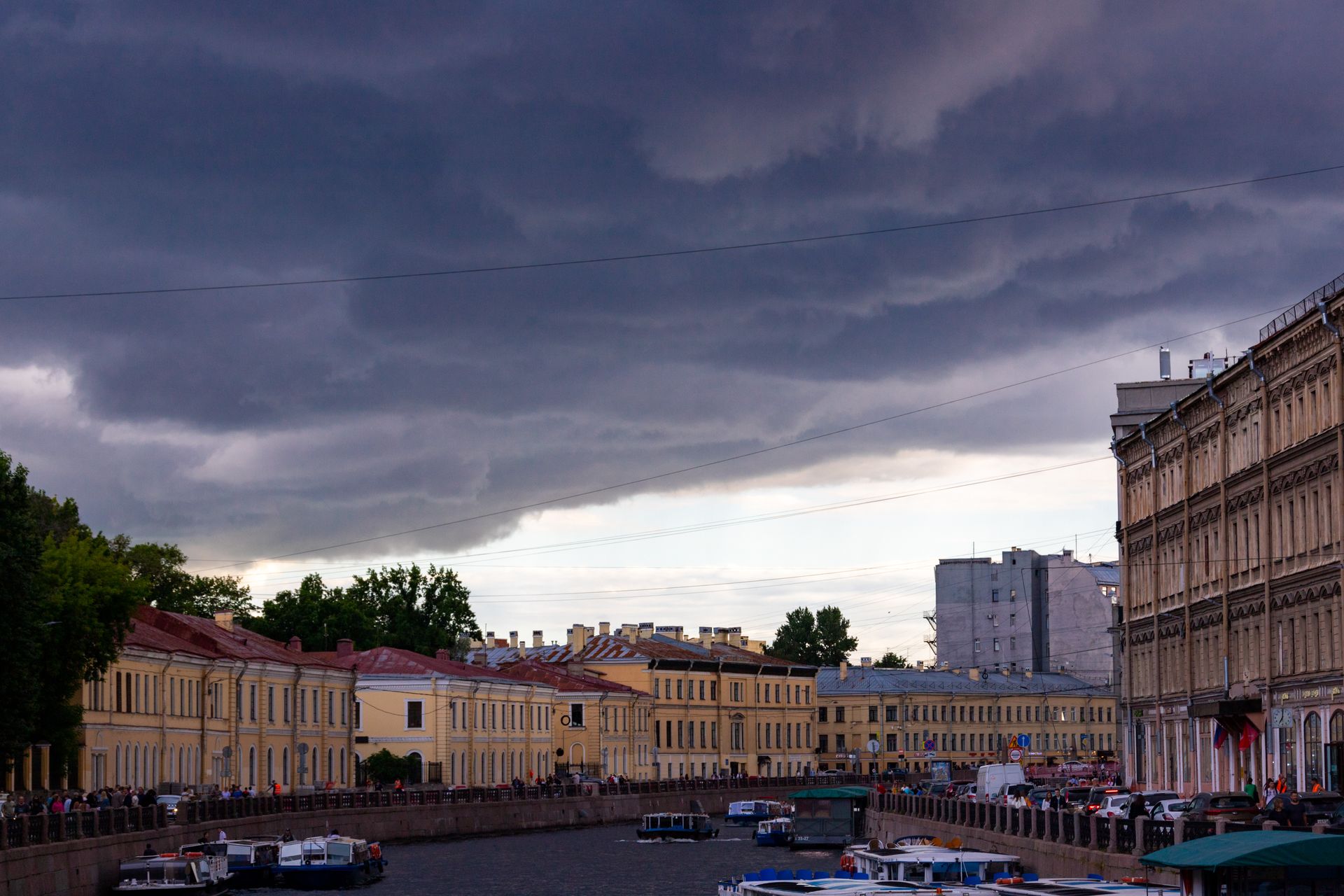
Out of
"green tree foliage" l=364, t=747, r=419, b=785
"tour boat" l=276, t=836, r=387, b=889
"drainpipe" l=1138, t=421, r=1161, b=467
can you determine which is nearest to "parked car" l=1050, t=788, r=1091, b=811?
"drainpipe" l=1138, t=421, r=1161, b=467

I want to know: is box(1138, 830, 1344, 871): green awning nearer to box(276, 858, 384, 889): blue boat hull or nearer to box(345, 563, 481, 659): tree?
box(276, 858, 384, 889): blue boat hull

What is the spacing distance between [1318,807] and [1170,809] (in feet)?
19.6

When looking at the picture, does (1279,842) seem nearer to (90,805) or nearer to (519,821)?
(90,805)

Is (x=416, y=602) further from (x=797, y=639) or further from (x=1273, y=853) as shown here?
(x=1273, y=853)

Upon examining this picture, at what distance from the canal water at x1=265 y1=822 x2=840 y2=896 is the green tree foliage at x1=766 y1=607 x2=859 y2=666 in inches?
3148

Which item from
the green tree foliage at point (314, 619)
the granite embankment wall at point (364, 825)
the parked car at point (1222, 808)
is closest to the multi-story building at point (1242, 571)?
the parked car at point (1222, 808)

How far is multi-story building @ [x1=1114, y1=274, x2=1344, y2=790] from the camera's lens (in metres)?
50.7

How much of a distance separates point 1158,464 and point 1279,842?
164 ft

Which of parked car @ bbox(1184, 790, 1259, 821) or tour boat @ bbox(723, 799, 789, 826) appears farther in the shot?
tour boat @ bbox(723, 799, 789, 826)

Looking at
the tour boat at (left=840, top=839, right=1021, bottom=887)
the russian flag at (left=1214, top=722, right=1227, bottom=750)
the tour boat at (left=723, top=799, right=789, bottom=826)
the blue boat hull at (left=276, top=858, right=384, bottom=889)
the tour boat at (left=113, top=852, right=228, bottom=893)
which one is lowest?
the tour boat at (left=723, top=799, right=789, bottom=826)

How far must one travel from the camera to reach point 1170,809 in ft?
143

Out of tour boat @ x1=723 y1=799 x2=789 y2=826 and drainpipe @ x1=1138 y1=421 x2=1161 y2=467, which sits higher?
drainpipe @ x1=1138 y1=421 x2=1161 y2=467

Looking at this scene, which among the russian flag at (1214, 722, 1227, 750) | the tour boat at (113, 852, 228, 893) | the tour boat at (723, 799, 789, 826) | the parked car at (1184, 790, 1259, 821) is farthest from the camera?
the tour boat at (723, 799, 789, 826)

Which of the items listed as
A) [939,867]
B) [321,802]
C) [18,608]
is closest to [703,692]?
[321,802]
